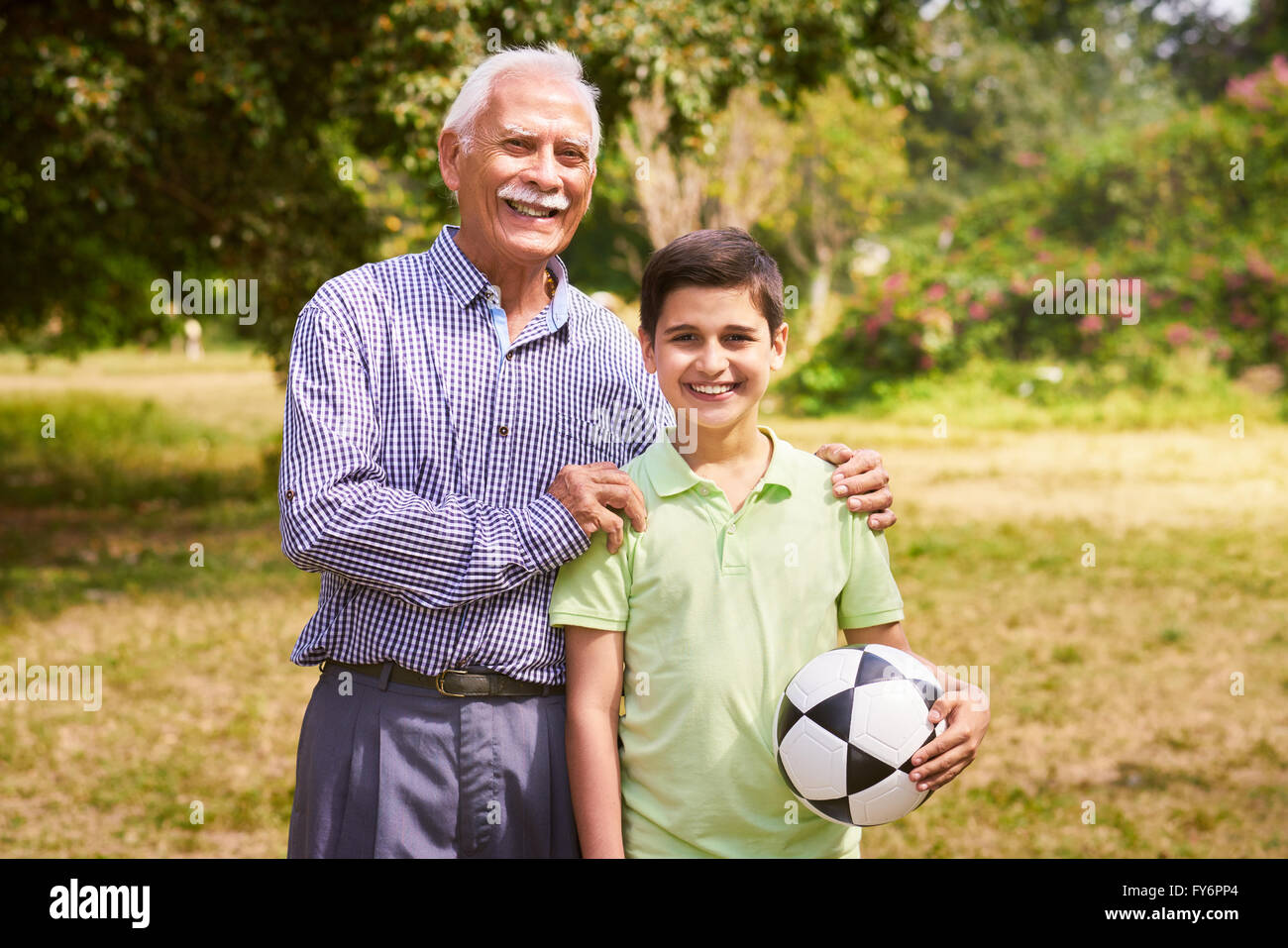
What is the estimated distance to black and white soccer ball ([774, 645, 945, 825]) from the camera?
7.64 ft

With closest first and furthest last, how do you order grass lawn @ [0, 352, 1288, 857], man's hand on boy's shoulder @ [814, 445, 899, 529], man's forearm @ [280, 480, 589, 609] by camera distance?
man's forearm @ [280, 480, 589, 609], man's hand on boy's shoulder @ [814, 445, 899, 529], grass lawn @ [0, 352, 1288, 857]

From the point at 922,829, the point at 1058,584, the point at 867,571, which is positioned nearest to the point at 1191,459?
the point at 1058,584

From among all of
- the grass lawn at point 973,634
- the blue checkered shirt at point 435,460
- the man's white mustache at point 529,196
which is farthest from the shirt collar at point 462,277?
the grass lawn at point 973,634

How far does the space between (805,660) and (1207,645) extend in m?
6.21

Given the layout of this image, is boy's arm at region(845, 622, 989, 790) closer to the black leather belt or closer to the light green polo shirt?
the light green polo shirt

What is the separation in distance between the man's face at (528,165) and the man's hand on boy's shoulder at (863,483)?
693 mm

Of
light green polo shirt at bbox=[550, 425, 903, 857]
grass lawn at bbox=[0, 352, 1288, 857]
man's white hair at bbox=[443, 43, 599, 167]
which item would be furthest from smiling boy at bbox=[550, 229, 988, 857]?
grass lawn at bbox=[0, 352, 1288, 857]

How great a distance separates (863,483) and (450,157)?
3.42 feet

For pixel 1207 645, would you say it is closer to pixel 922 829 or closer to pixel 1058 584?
pixel 1058 584

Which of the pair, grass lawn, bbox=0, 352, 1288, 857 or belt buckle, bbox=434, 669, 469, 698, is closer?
belt buckle, bbox=434, 669, 469, 698

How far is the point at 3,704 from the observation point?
270 inches

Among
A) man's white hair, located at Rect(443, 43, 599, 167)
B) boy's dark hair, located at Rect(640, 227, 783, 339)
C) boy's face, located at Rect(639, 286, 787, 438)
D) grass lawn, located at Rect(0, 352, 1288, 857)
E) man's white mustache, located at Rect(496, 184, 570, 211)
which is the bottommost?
grass lawn, located at Rect(0, 352, 1288, 857)

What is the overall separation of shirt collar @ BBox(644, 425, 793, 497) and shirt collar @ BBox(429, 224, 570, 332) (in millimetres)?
329

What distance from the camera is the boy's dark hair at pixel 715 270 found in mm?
2412
